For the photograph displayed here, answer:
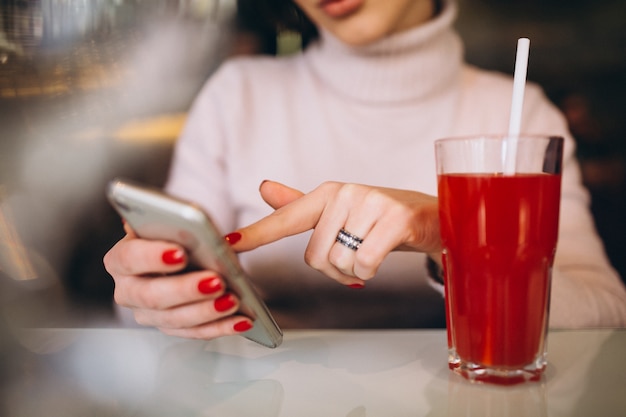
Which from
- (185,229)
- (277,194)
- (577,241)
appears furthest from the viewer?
(577,241)

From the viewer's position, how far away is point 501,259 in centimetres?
63

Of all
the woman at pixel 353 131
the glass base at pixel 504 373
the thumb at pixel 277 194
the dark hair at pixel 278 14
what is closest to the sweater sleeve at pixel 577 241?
the woman at pixel 353 131

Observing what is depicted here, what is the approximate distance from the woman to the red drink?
607 millimetres

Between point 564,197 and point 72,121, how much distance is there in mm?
1201

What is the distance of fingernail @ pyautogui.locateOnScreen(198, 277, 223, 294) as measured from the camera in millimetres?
625

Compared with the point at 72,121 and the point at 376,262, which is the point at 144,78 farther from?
the point at 376,262

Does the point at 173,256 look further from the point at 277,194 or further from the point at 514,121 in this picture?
the point at 514,121

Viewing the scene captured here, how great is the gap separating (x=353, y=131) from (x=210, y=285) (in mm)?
777

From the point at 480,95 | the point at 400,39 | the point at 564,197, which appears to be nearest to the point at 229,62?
the point at 400,39

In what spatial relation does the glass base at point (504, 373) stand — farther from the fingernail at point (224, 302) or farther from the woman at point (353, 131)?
the woman at point (353, 131)

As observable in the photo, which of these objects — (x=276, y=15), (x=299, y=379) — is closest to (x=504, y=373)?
(x=299, y=379)

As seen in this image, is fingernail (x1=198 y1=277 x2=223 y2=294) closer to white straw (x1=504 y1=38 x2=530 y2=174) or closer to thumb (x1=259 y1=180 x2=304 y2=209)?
thumb (x1=259 y1=180 x2=304 y2=209)

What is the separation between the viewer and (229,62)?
1.33 meters

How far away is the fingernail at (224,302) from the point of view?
25.7 inches
